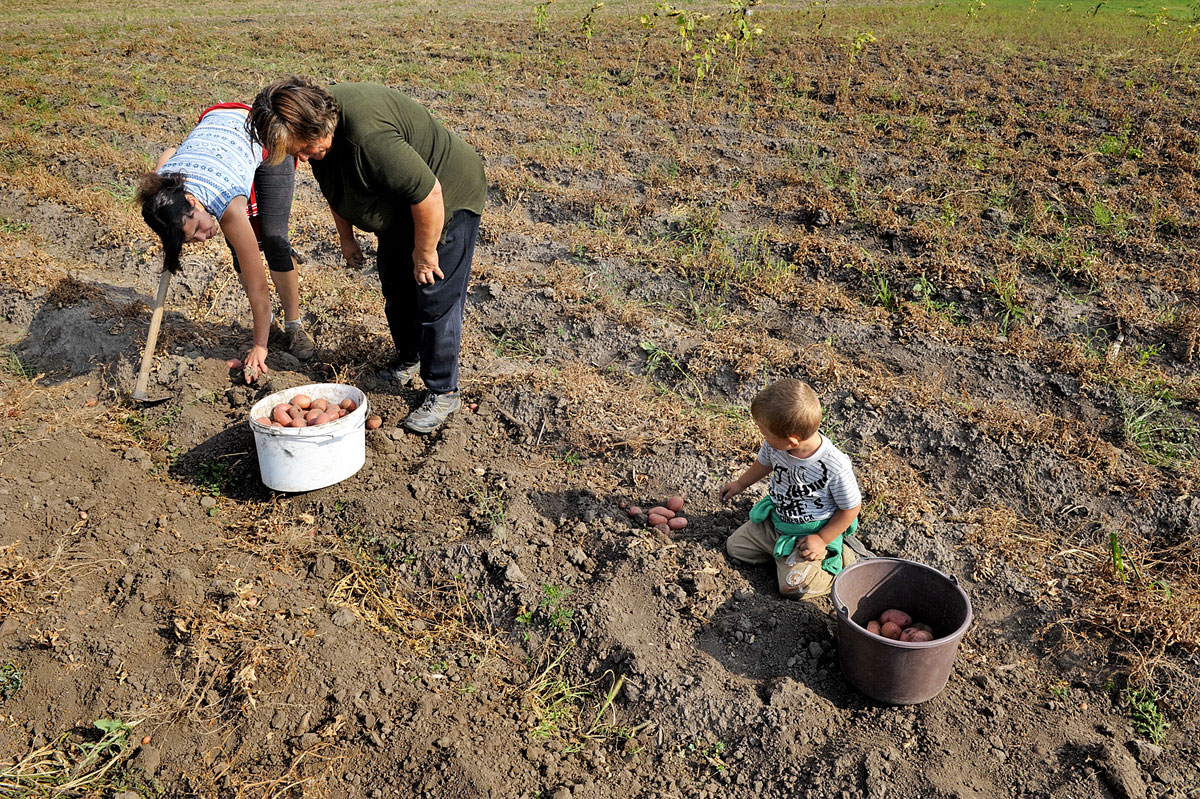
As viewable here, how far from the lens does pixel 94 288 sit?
16.1ft

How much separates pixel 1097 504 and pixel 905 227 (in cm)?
263

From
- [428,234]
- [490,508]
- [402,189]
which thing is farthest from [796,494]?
[402,189]

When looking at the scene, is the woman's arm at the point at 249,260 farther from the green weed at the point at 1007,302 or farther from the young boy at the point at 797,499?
the green weed at the point at 1007,302

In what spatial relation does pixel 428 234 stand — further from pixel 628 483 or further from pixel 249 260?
pixel 628 483

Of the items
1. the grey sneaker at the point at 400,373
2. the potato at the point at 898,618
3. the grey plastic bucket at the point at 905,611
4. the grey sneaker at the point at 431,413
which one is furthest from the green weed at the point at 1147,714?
the grey sneaker at the point at 400,373

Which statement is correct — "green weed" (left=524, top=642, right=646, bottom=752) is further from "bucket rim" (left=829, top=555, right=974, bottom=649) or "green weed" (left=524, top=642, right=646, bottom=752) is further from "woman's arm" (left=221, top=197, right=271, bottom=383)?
"woman's arm" (left=221, top=197, right=271, bottom=383)

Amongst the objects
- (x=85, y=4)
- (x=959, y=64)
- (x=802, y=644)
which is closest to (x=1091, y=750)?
(x=802, y=644)

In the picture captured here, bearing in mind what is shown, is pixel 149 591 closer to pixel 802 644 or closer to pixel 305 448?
pixel 305 448

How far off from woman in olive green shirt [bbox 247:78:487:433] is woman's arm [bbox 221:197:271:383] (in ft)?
1.28

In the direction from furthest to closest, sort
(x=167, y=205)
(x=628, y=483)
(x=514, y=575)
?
(x=628, y=483) < (x=167, y=205) < (x=514, y=575)

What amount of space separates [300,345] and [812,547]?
2853mm

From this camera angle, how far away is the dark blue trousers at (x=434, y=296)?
11.3 ft

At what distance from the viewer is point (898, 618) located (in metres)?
2.73

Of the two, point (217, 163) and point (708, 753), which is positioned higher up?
point (217, 163)
